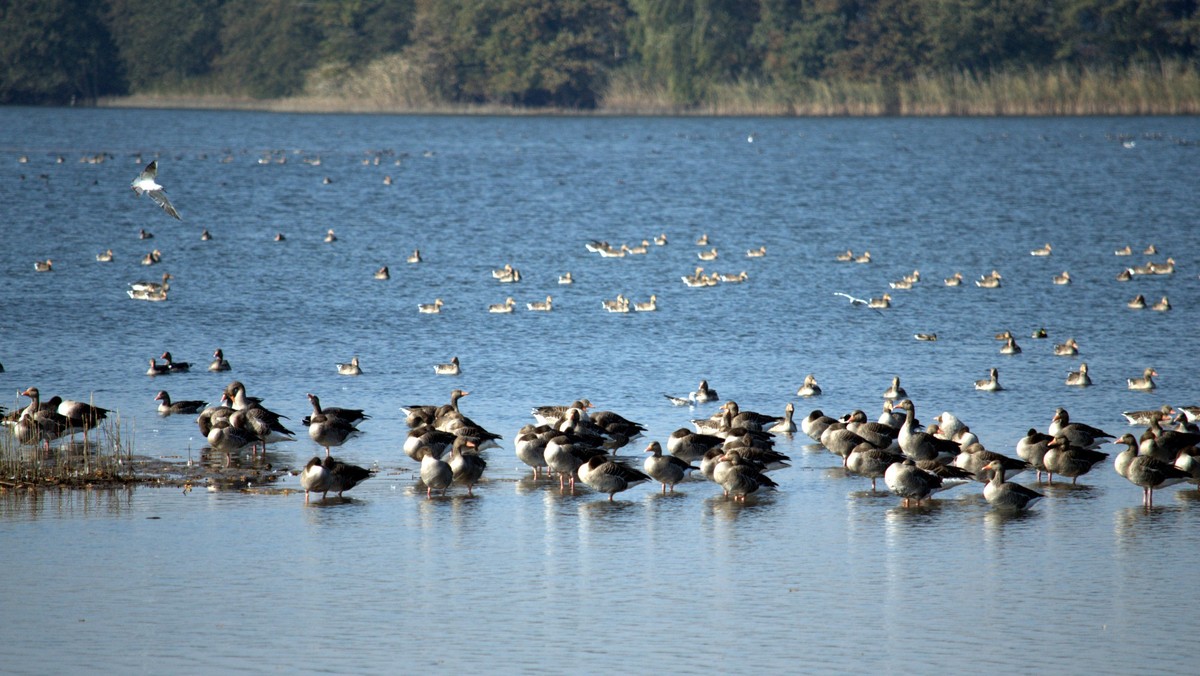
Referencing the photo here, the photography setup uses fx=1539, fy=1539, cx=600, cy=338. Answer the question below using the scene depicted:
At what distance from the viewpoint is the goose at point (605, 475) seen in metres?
18.9

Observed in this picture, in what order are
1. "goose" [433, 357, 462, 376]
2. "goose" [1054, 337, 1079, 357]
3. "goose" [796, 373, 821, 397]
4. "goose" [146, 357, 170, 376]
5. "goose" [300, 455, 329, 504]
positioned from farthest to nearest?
1. "goose" [1054, 337, 1079, 357]
2. "goose" [433, 357, 462, 376]
3. "goose" [146, 357, 170, 376]
4. "goose" [796, 373, 821, 397]
5. "goose" [300, 455, 329, 504]

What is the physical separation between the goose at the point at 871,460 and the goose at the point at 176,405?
10.5m

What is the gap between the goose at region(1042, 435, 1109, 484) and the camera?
65.1 ft

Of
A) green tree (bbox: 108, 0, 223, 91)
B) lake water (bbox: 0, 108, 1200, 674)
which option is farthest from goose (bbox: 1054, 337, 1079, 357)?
green tree (bbox: 108, 0, 223, 91)

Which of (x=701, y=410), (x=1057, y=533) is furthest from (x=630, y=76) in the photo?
(x=1057, y=533)

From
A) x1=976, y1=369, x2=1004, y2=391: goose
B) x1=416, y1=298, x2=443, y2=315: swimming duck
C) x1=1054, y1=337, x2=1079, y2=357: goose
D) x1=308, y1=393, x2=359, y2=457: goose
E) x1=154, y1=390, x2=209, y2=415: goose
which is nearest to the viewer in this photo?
x1=308, y1=393, x2=359, y2=457: goose

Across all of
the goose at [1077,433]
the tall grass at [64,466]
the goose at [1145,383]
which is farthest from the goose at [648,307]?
the tall grass at [64,466]

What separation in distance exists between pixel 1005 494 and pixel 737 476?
10.5ft

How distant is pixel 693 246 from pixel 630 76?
75.9 metres

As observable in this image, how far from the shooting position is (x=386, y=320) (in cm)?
3678

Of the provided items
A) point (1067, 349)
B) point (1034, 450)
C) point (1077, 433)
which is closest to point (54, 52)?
point (1067, 349)

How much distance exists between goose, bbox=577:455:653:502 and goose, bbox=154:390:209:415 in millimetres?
7978

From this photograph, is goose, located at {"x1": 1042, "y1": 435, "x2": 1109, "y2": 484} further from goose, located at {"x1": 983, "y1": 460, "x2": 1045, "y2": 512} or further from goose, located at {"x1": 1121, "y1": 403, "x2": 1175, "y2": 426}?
goose, located at {"x1": 1121, "y1": 403, "x2": 1175, "y2": 426}

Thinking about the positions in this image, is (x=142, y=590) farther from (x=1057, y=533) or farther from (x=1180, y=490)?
(x=1180, y=490)
